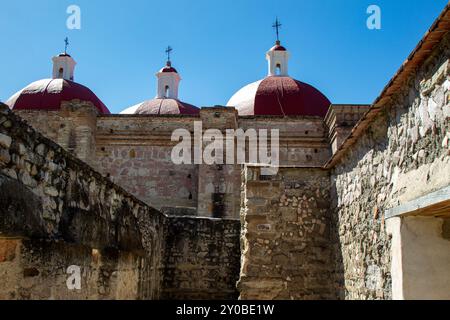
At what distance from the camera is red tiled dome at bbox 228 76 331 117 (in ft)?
59.7

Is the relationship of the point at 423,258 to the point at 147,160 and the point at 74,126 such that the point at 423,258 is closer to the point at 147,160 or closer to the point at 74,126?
the point at 147,160

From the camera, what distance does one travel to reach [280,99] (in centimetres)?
1856

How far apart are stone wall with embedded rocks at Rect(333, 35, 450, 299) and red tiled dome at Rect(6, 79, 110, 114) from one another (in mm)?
15874

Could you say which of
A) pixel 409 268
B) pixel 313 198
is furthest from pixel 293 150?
pixel 409 268

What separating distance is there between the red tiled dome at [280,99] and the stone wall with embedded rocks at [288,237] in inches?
424

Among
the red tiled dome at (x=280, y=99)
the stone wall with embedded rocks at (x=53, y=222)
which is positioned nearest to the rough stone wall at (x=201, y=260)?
the stone wall with embedded rocks at (x=53, y=222)

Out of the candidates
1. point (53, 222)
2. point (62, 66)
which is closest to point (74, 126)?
point (62, 66)

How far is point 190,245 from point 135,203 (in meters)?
2.89

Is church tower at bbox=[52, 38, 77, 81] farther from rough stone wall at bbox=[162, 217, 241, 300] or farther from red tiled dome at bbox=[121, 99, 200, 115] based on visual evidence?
rough stone wall at bbox=[162, 217, 241, 300]

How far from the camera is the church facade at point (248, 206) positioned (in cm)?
360

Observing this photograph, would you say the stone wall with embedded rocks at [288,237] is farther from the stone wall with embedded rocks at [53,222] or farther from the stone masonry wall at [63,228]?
the stone wall with embedded rocks at [53,222]

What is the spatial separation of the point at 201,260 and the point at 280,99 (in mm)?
10172

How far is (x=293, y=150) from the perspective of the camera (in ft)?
51.0
